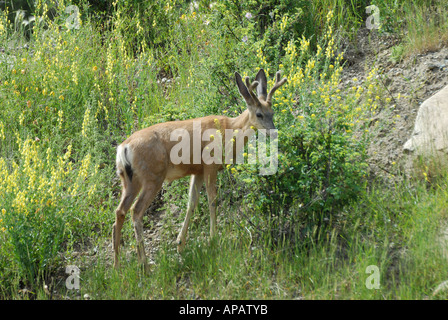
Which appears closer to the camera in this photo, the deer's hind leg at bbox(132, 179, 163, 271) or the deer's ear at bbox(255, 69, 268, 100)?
the deer's hind leg at bbox(132, 179, 163, 271)

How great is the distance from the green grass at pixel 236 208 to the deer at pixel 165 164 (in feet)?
0.67

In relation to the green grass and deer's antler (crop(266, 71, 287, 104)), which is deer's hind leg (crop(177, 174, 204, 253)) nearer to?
the green grass

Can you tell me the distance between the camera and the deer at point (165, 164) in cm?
668

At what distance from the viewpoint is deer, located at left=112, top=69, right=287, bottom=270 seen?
668 centimetres

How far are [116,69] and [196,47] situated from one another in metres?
1.33

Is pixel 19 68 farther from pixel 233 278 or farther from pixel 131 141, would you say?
pixel 233 278

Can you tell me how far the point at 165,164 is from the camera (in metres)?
6.80

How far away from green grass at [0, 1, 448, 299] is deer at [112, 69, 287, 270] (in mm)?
203

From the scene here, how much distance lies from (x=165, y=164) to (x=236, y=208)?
102 centimetres
